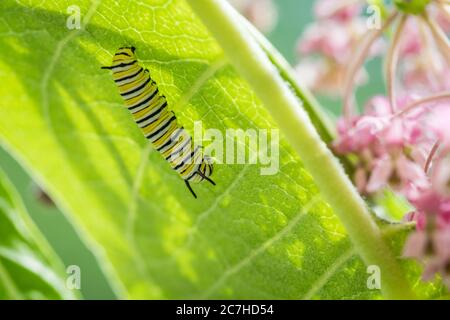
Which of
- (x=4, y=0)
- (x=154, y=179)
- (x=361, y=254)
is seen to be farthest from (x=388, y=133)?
(x=4, y=0)

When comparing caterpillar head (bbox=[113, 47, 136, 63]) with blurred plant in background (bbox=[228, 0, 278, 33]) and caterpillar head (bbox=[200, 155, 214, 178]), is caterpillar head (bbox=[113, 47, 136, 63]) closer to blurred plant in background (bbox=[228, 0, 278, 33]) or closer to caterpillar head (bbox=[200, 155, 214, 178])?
caterpillar head (bbox=[200, 155, 214, 178])

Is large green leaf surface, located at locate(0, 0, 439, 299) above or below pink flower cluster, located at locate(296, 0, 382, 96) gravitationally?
below

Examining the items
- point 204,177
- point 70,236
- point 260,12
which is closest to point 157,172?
point 204,177

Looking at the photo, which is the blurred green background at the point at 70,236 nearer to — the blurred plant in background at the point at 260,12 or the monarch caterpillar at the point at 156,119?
the blurred plant in background at the point at 260,12

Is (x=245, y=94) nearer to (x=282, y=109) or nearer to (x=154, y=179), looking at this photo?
(x=282, y=109)

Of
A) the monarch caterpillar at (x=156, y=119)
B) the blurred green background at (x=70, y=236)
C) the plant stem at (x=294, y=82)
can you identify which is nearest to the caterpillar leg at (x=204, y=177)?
the monarch caterpillar at (x=156, y=119)

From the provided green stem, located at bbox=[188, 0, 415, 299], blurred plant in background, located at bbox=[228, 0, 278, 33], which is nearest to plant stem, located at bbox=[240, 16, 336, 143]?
green stem, located at bbox=[188, 0, 415, 299]
